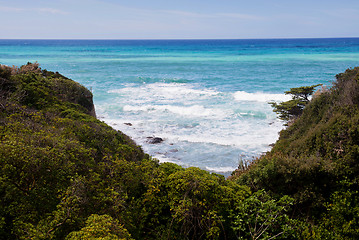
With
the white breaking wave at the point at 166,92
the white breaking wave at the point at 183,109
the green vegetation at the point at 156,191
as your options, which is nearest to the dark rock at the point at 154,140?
the white breaking wave at the point at 183,109

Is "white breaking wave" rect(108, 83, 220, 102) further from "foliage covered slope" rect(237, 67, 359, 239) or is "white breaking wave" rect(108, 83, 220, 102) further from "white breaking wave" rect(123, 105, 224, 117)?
"foliage covered slope" rect(237, 67, 359, 239)

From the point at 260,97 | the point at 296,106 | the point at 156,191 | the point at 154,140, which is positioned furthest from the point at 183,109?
the point at 156,191

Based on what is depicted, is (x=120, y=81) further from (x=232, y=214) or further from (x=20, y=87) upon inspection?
(x=232, y=214)

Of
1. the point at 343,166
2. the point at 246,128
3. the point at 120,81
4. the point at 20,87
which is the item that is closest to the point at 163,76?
the point at 120,81

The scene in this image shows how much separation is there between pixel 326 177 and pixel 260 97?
84.0ft

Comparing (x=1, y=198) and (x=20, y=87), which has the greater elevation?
(x=20, y=87)

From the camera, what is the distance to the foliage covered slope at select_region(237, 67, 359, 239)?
7547 millimetres

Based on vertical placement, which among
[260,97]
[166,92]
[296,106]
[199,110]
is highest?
[296,106]

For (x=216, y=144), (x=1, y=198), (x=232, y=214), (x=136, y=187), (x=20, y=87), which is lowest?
(x=216, y=144)

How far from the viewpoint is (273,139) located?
2012 centimetres

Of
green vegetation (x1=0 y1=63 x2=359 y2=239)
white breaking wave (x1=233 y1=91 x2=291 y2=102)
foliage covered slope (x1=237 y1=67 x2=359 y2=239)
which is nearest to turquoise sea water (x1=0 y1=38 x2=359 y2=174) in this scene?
white breaking wave (x1=233 y1=91 x2=291 y2=102)

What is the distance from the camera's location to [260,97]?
109ft

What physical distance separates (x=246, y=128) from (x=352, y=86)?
12.1 m

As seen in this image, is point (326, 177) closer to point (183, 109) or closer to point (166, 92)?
point (183, 109)
